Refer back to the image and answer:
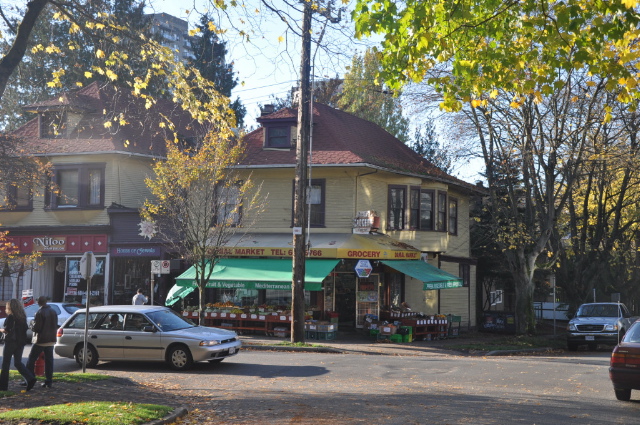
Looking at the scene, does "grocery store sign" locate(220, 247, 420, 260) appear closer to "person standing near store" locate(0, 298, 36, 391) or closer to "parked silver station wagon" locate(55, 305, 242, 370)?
"parked silver station wagon" locate(55, 305, 242, 370)

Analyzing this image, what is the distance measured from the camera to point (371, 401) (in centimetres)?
1165

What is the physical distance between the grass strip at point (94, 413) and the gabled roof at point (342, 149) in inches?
695

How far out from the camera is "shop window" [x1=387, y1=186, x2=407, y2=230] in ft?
95.6

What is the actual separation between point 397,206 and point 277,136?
5737 millimetres

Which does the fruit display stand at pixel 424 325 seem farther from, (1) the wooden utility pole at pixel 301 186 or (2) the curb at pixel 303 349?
(1) the wooden utility pole at pixel 301 186

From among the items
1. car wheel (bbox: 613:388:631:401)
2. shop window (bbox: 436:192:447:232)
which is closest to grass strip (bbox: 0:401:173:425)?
car wheel (bbox: 613:388:631:401)

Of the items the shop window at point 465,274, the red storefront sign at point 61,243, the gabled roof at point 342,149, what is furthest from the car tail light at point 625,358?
the red storefront sign at point 61,243

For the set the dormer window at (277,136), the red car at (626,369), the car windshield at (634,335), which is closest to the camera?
the red car at (626,369)

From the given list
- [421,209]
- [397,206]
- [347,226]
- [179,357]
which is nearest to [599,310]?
[421,209]

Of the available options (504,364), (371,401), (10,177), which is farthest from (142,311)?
(10,177)

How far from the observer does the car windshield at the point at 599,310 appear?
81.7 feet

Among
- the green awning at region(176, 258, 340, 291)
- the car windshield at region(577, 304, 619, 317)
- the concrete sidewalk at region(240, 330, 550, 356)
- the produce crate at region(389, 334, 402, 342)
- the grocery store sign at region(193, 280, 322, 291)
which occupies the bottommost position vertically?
the concrete sidewalk at region(240, 330, 550, 356)

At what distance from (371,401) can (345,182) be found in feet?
55.2

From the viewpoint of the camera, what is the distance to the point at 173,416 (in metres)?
10.2
